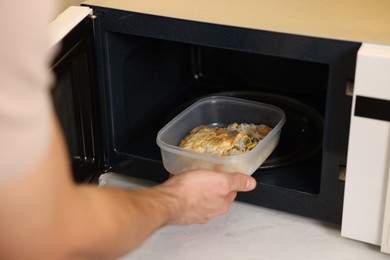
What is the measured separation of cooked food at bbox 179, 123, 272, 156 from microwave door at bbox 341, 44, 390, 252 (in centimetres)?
18

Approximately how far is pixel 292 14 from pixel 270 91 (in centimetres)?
32

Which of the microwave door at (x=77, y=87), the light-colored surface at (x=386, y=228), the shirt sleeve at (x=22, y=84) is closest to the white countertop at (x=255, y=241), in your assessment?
the light-colored surface at (x=386, y=228)

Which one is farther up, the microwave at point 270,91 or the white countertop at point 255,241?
the microwave at point 270,91

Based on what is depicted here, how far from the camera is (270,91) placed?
1.21m

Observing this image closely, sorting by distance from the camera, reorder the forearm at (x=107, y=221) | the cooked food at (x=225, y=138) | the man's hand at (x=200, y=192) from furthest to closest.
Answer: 1. the cooked food at (x=225, y=138)
2. the man's hand at (x=200, y=192)
3. the forearm at (x=107, y=221)

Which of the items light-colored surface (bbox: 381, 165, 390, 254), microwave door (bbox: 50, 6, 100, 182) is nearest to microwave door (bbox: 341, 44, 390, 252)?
light-colored surface (bbox: 381, 165, 390, 254)

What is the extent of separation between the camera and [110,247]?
1.88 feet

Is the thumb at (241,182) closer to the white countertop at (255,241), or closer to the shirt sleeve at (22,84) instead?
the white countertop at (255,241)

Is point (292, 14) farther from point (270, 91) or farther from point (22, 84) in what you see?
point (22, 84)

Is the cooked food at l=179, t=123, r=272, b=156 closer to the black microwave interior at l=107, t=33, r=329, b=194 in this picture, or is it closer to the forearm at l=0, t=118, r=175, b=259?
the black microwave interior at l=107, t=33, r=329, b=194

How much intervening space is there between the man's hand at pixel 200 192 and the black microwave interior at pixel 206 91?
4.5 inches

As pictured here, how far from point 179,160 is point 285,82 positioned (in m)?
0.34

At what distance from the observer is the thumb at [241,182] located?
2.88ft

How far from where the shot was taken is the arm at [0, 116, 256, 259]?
459mm
